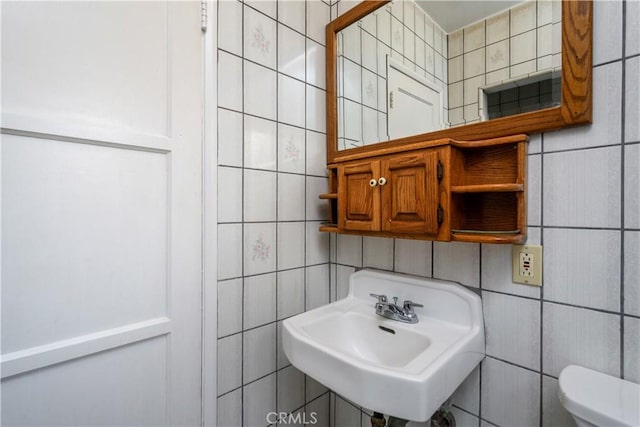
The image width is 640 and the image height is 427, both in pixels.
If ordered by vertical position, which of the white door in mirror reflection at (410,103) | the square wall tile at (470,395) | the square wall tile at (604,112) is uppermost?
the white door in mirror reflection at (410,103)

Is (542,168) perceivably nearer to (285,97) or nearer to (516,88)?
(516,88)

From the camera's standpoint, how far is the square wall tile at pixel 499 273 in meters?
0.83

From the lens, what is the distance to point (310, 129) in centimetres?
123

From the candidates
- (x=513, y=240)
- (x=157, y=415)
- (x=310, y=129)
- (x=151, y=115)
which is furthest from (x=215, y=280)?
(x=513, y=240)

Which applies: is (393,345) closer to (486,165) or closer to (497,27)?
(486,165)

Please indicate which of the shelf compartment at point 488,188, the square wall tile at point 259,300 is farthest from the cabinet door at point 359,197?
the square wall tile at point 259,300

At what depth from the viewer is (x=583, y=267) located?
73 cm

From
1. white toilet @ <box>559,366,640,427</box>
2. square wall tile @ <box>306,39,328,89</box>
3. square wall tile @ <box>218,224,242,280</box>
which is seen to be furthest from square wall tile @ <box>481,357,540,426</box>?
square wall tile @ <box>306,39,328,89</box>

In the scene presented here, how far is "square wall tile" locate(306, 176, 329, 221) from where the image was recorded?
1235 mm

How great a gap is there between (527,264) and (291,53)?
1082 millimetres

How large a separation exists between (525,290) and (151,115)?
45.9 inches

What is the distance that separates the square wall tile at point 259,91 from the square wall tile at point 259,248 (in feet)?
1.34

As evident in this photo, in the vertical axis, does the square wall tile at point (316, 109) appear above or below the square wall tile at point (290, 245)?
above

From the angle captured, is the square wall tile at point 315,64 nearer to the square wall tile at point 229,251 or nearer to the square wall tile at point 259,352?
the square wall tile at point 229,251
